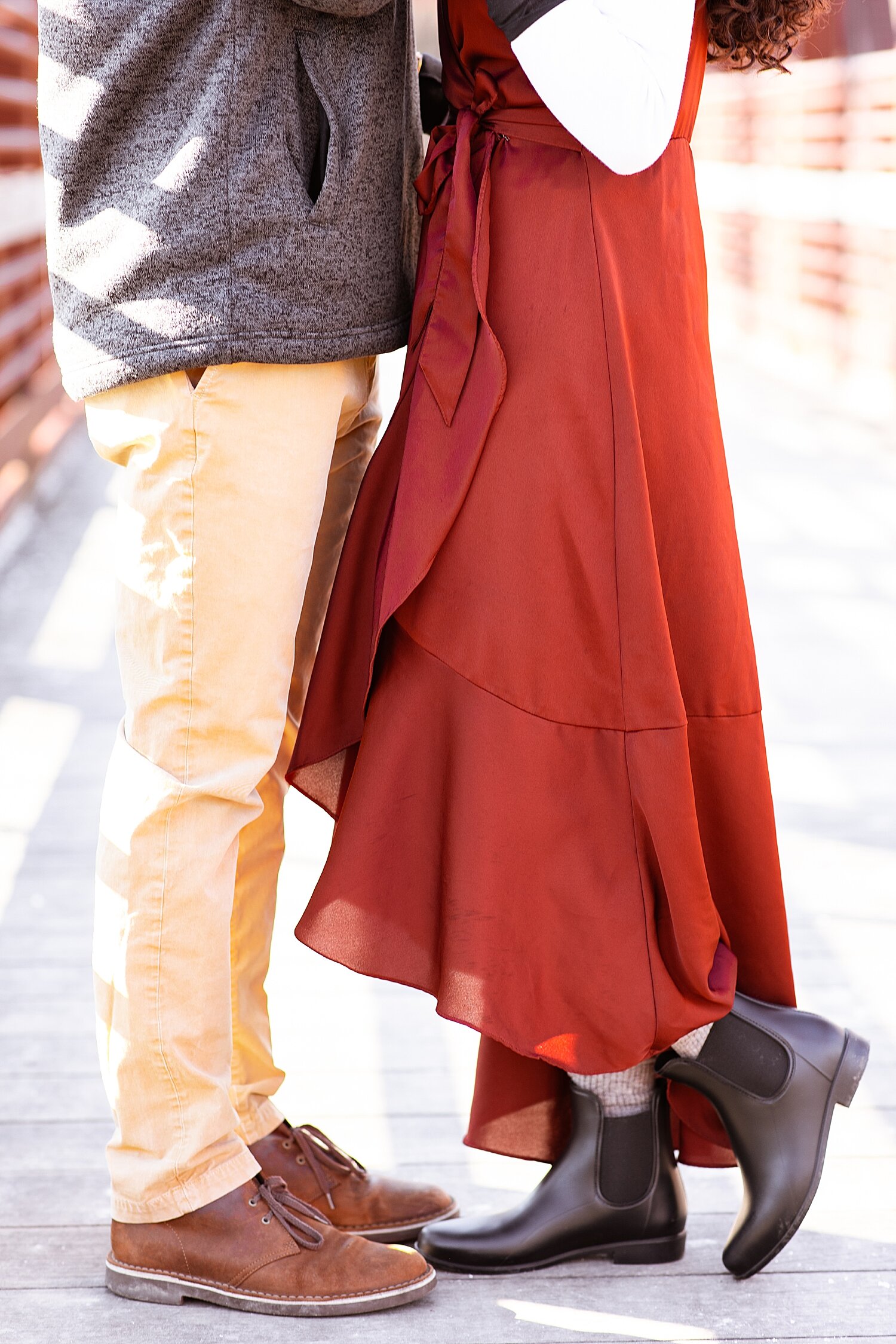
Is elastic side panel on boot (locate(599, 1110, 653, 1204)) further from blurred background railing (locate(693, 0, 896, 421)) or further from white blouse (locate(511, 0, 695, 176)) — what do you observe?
blurred background railing (locate(693, 0, 896, 421))

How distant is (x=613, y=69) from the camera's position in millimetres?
1114

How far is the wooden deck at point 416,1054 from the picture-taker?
135 centimetres

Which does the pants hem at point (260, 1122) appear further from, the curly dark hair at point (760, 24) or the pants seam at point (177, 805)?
the curly dark hair at point (760, 24)

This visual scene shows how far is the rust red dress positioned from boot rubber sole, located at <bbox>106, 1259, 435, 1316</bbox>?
29 cm

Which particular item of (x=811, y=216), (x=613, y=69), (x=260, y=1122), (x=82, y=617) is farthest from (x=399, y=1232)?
(x=811, y=216)

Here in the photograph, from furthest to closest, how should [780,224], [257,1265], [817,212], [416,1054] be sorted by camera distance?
[780,224] → [817,212] → [416,1054] → [257,1265]

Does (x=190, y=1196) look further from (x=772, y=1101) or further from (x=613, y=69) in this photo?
(x=613, y=69)

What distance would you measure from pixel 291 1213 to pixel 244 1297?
85 mm

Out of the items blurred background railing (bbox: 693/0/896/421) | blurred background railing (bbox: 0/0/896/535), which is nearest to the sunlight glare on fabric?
blurred background railing (bbox: 0/0/896/535)

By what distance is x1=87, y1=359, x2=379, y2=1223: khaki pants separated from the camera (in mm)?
1254

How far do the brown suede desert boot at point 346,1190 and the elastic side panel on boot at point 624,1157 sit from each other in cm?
20

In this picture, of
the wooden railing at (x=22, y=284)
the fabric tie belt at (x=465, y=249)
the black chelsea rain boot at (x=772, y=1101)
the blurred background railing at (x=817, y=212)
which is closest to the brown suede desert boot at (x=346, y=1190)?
the black chelsea rain boot at (x=772, y=1101)

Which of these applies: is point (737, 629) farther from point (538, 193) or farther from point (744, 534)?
point (744, 534)

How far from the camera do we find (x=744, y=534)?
4.95 m
